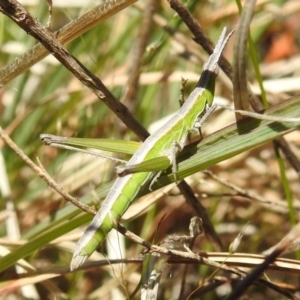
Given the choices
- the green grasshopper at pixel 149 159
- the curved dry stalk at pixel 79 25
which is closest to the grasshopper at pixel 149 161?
the green grasshopper at pixel 149 159

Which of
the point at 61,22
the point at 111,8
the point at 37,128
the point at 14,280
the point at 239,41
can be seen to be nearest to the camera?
the point at 239,41

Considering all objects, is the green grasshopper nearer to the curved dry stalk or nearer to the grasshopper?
the grasshopper

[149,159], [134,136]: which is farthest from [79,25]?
[134,136]

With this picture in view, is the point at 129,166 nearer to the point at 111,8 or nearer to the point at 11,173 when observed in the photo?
the point at 111,8

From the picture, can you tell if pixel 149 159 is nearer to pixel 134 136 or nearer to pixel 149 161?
pixel 149 161

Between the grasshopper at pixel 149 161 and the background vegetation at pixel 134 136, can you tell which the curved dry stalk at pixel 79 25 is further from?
the background vegetation at pixel 134 136

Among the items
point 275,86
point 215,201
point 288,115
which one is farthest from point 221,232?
point 288,115

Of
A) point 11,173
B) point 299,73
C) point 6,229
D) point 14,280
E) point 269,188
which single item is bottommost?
point 14,280

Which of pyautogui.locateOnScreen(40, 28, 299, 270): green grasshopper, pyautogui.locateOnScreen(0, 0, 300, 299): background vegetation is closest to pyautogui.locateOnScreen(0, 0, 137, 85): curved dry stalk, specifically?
pyautogui.locateOnScreen(40, 28, 299, 270): green grasshopper
